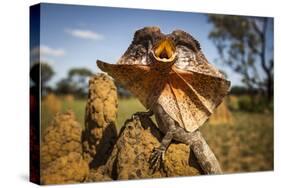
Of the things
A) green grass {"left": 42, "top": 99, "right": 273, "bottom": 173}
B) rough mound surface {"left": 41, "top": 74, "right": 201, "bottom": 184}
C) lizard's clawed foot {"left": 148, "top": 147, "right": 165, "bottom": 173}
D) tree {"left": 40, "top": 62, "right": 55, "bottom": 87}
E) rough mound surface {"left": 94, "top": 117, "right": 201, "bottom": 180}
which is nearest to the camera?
tree {"left": 40, "top": 62, "right": 55, "bottom": 87}

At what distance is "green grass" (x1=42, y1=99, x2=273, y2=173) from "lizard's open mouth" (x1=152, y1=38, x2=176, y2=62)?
1.20 metres

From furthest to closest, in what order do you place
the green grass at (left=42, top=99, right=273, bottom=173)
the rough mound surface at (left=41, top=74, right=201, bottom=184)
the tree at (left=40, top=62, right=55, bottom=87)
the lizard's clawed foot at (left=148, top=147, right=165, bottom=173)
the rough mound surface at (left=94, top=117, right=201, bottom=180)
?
the green grass at (left=42, top=99, right=273, bottom=173) < the lizard's clawed foot at (left=148, top=147, right=165, bottom=173) < the rough mound surface at (left=94, top=117, right=201, bottom=180) < the rough mound surface at (left=41, top=74, right=201, bottom=184) < the tree at (left=40, top=62, right=55, bottom=87)

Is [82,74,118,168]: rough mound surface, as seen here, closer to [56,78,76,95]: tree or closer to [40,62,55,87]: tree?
[56,78,76,95]: tree

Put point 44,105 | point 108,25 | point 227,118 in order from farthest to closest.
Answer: point 227,118 → point 108,25 → point 44,105

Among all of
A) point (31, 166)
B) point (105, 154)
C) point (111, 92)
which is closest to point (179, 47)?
point (111, 92)

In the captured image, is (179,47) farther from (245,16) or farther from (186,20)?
(245,16)

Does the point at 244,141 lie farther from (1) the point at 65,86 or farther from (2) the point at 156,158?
(1) the point at 65,86

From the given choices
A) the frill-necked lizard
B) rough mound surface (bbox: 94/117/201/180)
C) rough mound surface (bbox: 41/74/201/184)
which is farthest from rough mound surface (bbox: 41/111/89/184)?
the frill-necked lizard

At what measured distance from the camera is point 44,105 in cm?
896

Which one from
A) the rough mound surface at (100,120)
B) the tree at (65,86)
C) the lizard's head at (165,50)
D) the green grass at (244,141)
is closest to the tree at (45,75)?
the tree at (65,86)

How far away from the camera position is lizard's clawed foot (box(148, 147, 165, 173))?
9547 mm

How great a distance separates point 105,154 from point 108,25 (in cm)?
175

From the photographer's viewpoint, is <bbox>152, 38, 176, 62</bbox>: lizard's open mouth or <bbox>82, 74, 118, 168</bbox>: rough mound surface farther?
<bbox>152, 38, 176, 62</bbox>: lizard's open mouth

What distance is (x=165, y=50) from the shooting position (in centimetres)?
971
